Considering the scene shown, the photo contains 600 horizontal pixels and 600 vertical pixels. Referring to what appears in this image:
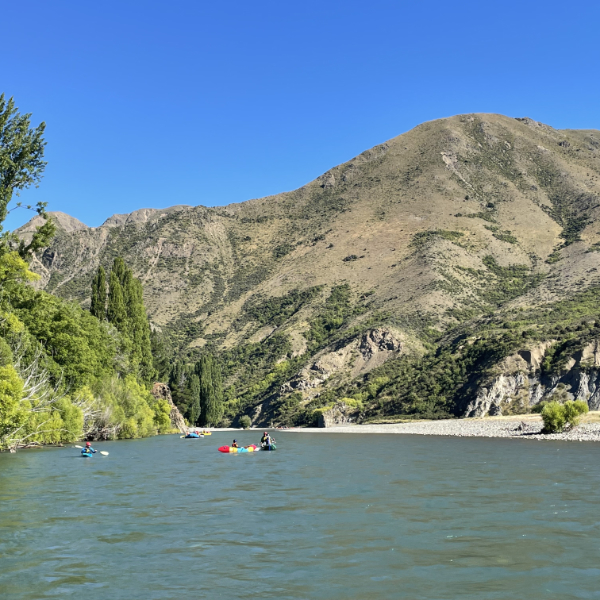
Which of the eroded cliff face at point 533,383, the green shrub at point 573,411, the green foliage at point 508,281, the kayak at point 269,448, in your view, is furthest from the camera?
the green foliage at point 508,281

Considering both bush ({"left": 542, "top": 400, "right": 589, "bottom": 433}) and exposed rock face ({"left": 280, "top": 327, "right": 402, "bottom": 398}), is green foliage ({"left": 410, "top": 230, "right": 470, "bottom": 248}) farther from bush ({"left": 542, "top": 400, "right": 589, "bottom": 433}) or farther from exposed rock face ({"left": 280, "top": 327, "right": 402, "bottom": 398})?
bush ({"left": 542, "top": 400, "right": 589, "bottom": 433})

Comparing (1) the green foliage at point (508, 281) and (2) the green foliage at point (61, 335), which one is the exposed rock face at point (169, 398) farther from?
(1) the green foliage at point (508, 281)

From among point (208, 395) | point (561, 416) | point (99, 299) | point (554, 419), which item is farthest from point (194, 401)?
point (561, 416)

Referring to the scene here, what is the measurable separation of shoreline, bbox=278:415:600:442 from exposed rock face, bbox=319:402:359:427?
12035mm

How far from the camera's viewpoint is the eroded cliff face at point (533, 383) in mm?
97875

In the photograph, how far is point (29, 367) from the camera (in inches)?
2073

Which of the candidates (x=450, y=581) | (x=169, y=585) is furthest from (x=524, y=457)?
(x=169, y=585)

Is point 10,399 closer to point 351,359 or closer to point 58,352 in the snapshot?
point 58,352

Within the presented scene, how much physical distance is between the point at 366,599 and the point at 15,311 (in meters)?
55.2

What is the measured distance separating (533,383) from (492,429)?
2502 centimetres

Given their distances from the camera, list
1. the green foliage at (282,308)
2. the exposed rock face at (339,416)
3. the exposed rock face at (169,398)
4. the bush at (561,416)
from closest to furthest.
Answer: the bush at (561,416) < the exposed rock face at (169,398) < the exposed rock face at (339,416) < the green foliage at (282,308)

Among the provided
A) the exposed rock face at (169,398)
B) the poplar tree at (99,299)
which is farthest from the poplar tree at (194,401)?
the poplar tree at (99,299)

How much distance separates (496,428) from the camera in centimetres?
8506

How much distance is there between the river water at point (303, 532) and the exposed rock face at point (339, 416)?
82089 mm
